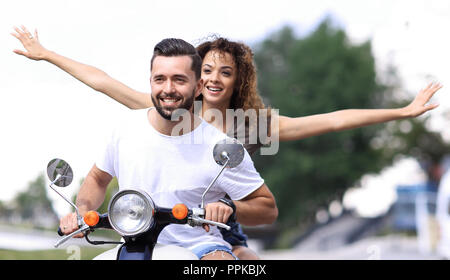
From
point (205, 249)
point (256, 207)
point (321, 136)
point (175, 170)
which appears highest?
point (321, 136)

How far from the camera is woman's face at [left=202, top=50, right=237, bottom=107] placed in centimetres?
388

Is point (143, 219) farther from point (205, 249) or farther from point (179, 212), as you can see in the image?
point (205, 249)

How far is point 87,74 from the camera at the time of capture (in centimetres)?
377

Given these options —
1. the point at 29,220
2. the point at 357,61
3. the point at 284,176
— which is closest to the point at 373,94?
the point at 357,61

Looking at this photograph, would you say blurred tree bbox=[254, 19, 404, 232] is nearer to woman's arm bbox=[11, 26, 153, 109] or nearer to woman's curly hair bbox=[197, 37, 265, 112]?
woman's curly hair bbox=[197, 37, 265, 112]

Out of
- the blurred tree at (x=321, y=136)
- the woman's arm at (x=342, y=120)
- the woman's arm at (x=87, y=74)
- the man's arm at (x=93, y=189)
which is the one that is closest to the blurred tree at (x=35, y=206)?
the woman's arm at (x=87, y=74)

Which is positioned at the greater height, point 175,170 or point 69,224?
point 175,170

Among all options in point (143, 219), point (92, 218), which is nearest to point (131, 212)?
point (143, 219)

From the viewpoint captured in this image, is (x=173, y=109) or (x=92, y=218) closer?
(x=92, y=218)

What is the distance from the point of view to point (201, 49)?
13.1 feet

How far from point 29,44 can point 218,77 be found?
1.17 metres

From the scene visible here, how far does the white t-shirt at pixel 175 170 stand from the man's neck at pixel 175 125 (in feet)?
0.07

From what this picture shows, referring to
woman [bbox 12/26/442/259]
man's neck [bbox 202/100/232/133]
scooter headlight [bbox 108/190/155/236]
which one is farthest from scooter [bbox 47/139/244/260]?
man's neck [bbox 202/100/232/133]

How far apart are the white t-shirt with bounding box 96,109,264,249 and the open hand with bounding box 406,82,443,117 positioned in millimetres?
1499
